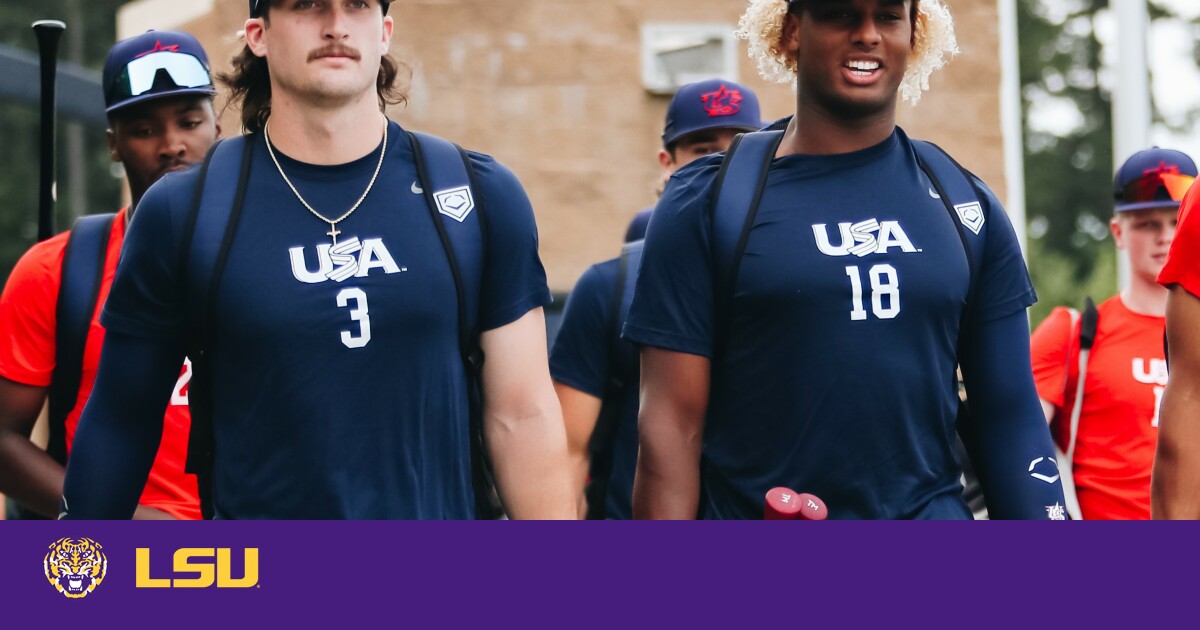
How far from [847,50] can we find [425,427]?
130 cm

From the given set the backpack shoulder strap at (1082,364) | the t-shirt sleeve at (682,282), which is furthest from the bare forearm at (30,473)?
the backpack shoulder strap at (1082,364)

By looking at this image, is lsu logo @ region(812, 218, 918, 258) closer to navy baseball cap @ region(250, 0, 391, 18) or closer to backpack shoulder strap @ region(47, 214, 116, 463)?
navy baseball cap @ region(250, 0, 391, 18)

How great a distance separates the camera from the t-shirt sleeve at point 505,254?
400 centimetres

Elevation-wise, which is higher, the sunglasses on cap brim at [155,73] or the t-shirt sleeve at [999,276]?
the sunglasses on cap brim at [155,73]

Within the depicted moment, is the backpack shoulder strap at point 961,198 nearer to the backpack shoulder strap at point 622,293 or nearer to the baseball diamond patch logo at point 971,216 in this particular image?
the baseball diamond patch logo at point 971,216

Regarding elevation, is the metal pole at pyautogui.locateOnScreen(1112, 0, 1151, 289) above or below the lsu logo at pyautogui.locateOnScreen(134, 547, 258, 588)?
above

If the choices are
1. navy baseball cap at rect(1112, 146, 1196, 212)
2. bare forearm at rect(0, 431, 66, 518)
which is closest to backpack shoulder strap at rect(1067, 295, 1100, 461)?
navy baseball cap at rect(1112, 146, 1196, 212)

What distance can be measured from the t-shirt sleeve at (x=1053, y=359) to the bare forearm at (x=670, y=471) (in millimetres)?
2934

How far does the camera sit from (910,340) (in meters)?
4.08

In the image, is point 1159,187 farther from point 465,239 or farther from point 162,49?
point 465,239

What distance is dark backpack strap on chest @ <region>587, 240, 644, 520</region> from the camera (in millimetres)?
6230

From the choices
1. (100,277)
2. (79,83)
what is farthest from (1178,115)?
(100,277)

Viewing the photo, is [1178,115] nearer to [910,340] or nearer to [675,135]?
[675,135]

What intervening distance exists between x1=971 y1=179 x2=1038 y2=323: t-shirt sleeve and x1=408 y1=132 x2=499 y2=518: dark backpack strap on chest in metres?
1.15
